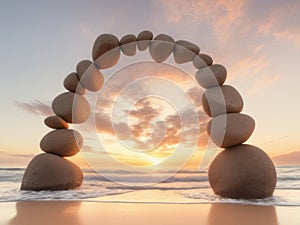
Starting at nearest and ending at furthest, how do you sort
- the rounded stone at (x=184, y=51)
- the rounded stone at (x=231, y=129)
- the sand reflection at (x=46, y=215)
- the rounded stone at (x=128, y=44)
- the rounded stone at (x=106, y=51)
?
the sand reflection at (x=46, y=215)
the rounded stone at (x=231, y=129)
the rounded stone at (x=184, y=51)
the rounded stone at (x=106, y=51)
the rounded stone at (x=128, y=44)

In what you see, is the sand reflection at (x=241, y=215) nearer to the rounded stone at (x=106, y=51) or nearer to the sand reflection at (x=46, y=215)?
the sand reflection at (x=46, y=215)

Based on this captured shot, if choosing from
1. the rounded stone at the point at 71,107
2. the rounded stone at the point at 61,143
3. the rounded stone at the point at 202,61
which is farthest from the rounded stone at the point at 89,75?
the rounded stone at the point at 202,61

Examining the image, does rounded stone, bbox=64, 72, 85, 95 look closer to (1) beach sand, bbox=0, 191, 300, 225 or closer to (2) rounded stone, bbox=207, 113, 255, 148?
(1) beach sand, bbox=0, 191, 300, 225

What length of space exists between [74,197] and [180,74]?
3.00m

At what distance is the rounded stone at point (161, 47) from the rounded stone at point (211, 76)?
0.80 meters

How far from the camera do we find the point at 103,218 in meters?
2.61

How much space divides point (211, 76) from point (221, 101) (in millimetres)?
535

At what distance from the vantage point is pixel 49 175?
4.97 m

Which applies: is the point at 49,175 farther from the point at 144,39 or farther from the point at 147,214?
the point at 144,39

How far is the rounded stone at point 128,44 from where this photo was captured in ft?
17.9

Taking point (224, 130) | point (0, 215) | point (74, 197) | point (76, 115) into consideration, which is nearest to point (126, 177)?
point (76, 115)

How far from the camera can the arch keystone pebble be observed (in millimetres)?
4114

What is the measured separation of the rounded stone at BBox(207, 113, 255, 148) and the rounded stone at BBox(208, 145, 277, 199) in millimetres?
170

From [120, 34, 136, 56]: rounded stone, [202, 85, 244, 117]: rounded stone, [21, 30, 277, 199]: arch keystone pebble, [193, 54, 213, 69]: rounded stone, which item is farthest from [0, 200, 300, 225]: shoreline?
[120, 34, 136, 56]: rounded stone
